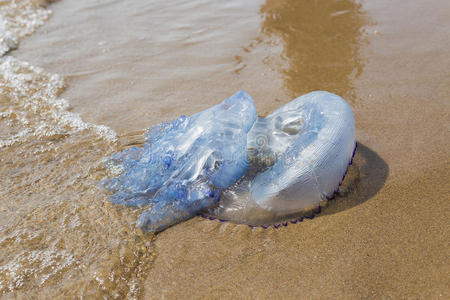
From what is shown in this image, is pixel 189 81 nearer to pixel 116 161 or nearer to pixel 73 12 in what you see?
pixel 116 161

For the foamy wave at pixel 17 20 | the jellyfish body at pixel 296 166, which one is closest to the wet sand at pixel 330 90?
the jellyfish body at pixel 296 166

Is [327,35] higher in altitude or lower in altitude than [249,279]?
higher

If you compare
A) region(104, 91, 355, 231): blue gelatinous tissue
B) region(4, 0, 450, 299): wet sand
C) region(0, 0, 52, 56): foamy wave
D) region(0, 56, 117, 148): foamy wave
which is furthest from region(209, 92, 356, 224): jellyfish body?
region(0, 0, 52, 56): foamy wave

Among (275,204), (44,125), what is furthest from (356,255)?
(44,125)

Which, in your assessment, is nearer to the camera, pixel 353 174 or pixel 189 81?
pixel 353 174

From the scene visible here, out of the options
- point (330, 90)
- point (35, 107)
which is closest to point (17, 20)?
point (35, 107)

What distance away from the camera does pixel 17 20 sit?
5.67 m

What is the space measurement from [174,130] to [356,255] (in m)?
1.34

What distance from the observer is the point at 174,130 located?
2457 mm

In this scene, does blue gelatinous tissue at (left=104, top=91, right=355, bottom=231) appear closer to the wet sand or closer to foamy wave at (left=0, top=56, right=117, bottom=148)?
the wet sand

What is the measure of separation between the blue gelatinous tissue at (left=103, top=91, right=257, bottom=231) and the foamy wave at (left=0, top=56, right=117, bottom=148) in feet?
2.82

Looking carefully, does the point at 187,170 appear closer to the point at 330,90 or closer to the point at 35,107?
the point at 330,90

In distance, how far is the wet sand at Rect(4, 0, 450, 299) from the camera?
1857 mm

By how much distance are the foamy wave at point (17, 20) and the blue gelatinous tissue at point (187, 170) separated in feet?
11.8
